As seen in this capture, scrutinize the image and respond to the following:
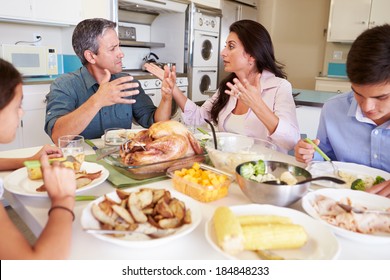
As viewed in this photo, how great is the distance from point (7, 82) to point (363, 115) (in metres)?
1.28

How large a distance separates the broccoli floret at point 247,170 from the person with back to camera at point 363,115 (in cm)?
35

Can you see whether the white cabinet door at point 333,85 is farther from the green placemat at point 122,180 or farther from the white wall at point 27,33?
the green placemat at point 122,180

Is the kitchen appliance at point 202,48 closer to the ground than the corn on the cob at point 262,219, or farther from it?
farther from it

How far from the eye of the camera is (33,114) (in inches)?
118

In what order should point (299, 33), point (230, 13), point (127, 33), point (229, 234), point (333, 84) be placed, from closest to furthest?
1. point (229, 234)
2. point (127, 33)
3. point (333, 84)
4. point (230, 13)
5. point (299, 33)

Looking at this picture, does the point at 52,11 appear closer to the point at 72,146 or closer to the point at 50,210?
the point at 72,146

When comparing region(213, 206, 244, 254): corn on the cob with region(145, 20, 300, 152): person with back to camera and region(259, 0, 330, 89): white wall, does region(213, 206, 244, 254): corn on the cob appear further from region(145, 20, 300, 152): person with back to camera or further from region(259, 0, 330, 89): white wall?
region(259, 0, 330, 89): white wall

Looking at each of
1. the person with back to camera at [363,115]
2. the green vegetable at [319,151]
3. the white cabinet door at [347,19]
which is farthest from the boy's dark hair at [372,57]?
the white cabinet door at [347,19]

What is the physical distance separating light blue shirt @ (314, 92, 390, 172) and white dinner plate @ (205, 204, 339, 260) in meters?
0.62

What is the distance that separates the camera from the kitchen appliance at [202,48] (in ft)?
15.0

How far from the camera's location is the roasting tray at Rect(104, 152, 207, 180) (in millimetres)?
1114

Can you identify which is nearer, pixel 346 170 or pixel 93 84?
pixel 346 170

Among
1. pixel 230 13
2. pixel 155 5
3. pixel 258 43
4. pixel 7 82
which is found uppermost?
pixel 230 13

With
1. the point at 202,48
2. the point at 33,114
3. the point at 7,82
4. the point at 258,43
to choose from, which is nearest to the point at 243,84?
the point at 258,43
